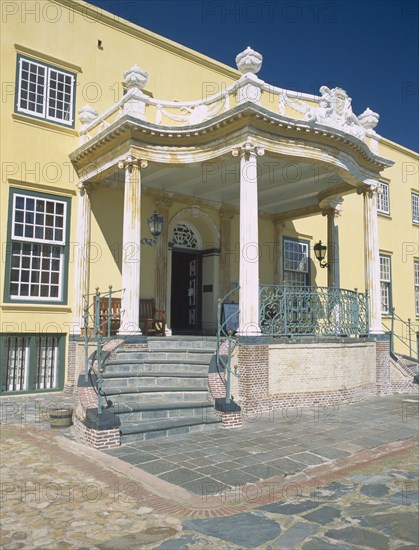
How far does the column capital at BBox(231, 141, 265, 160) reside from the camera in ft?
32.1

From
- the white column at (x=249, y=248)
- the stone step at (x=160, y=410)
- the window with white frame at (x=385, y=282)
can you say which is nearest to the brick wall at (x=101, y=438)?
the stone step at (x=160, y=410)

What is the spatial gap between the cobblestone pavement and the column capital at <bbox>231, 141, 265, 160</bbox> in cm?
530

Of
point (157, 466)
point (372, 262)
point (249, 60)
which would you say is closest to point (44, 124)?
point (249, 60)

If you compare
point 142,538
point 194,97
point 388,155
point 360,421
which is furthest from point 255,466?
point 388,155

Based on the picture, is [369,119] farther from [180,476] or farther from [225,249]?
[180,476]

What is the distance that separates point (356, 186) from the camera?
12.9 metres

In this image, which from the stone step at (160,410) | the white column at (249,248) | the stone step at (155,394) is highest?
the white column at (249,248)

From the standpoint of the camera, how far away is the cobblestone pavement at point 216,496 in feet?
13.6

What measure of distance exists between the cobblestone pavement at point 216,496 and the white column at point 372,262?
4890 mm

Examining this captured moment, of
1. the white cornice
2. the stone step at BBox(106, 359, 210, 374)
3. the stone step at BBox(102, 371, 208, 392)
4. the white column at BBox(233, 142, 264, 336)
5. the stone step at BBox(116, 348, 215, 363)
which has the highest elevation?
the white cornice

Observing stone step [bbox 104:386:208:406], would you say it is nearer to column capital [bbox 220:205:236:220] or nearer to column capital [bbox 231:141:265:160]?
column capital [bbox 231:141:265:160]

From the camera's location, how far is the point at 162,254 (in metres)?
13.6

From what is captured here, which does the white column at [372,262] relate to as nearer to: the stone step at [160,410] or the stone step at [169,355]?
the stone step at [169,355]

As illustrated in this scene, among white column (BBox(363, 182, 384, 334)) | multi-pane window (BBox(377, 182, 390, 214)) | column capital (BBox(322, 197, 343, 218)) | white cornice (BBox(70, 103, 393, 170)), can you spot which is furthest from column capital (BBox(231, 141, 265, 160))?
multi-pane window (BBox(377, 182, 390, 214))
